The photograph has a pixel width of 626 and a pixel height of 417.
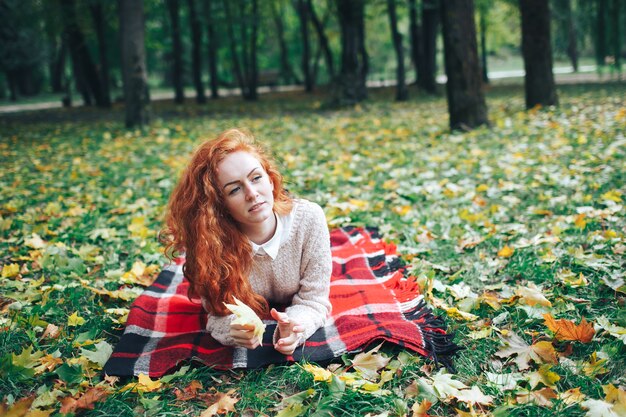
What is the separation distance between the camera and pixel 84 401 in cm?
A: 199

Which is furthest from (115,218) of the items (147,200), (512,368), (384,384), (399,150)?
(399,150)

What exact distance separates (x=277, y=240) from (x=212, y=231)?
348mm

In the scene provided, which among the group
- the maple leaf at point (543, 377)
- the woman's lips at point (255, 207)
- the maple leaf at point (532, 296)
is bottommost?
the maple leaf at point (543, 377)

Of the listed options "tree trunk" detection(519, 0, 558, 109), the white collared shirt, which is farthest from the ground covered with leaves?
"tree trunk" detection(519, 0, 558, 109)

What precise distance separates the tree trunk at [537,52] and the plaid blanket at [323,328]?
8514mm

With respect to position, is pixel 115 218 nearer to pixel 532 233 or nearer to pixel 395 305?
pixel 395 305

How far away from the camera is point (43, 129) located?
1252 centimetres

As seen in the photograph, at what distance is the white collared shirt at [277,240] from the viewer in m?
2.44

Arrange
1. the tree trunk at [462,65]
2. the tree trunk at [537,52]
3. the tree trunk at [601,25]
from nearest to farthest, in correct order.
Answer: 1. the tree trunk at [462,65]
2. the tree trunk at [537,52]
3. the tree trunk at [601,25]

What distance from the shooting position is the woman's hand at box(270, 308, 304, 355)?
215cm

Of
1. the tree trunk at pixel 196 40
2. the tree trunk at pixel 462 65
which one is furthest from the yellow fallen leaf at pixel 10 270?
the tree trunk at pixel 196 40

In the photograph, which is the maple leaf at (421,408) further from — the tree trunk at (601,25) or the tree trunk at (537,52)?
the tree trunk at (601,25)

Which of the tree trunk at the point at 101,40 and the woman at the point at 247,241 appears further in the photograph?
the tree trunk at the point at 101,40

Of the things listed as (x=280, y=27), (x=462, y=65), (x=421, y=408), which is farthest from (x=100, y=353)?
(x=280, y=27)
